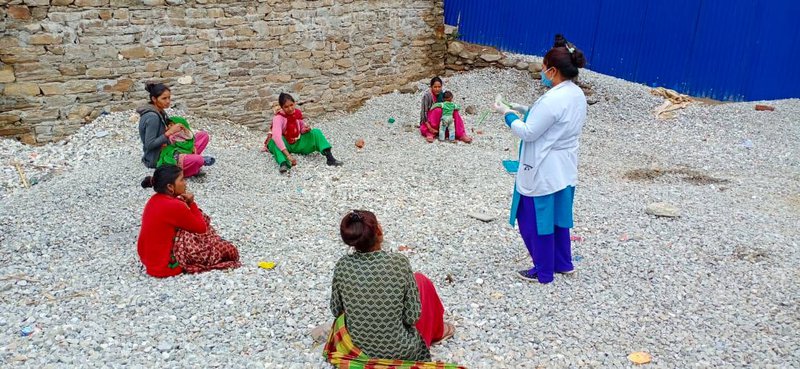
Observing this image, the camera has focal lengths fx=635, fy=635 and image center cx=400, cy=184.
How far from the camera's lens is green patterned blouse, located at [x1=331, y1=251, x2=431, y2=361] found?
135 inches

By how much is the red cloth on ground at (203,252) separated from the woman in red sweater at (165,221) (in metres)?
0.06

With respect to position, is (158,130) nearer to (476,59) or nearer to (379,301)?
(379,301)

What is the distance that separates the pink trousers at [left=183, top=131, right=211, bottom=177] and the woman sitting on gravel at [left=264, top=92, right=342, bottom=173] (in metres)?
0.85

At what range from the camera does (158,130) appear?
6.59 metres

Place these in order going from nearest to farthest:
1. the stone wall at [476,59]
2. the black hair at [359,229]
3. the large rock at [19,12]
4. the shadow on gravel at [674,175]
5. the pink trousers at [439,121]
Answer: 1. the black hair at [359,229]
2. the large rock at [19,12]
3. the shadow on gravel at [674,175]
4. the pink trousers at [439,121]
5. the stone wall at [476,59]

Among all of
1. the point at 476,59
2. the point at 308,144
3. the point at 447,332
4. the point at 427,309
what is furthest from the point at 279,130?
the point at 476,59

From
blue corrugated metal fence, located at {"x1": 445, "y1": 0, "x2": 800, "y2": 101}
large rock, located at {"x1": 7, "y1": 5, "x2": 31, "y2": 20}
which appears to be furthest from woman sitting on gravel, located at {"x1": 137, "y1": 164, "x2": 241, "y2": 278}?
blue corrugated metal fence, located at {"x1": 445, "y1": 0, "x2": 800, "y2": 101}

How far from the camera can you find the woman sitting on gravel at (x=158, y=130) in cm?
641

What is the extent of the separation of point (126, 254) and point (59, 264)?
0.51 metres

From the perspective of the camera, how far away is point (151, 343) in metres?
4.02

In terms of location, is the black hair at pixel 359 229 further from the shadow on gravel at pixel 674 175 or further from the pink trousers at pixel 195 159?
the shadow on gravel at pixel 674 175

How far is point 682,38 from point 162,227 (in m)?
9.16

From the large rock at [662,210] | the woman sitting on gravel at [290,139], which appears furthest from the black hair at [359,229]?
the woman sitting on gravel at [290,139]

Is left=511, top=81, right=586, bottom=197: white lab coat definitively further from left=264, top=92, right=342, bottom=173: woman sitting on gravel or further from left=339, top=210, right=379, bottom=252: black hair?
left=264, top=92, right=342, bottom=173: woman sitting on gravel
